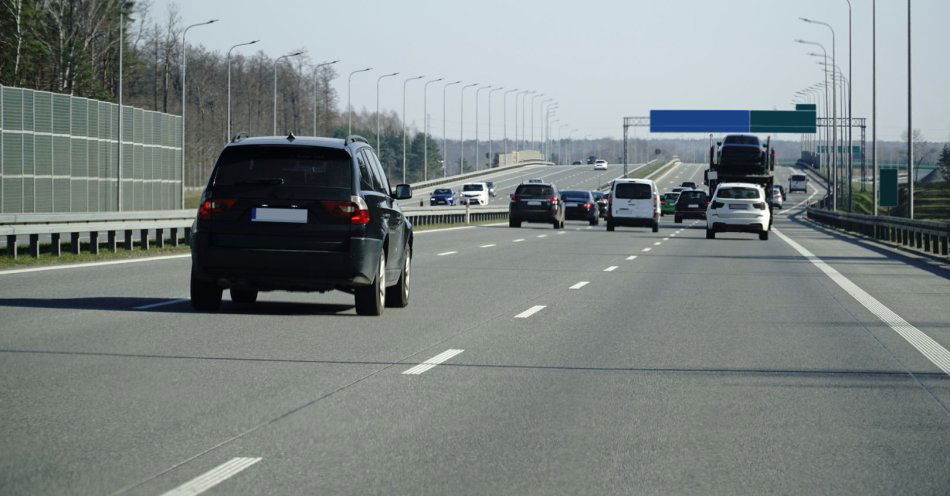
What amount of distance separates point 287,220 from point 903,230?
95.3 ft

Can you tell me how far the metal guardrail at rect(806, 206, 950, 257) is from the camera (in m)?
32.8

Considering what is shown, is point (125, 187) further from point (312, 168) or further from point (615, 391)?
point (615, 391)

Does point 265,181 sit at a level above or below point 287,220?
above

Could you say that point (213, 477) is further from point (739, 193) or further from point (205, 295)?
point (739, 193)

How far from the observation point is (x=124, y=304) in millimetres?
15602

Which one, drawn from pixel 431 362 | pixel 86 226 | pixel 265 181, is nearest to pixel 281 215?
pixel 265 181

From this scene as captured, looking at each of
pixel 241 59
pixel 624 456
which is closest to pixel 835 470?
A: pixel 624 456

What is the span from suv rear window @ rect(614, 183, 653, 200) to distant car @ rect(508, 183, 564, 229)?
3.44 metres

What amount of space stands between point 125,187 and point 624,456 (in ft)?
131

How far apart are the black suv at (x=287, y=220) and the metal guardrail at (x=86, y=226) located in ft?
33.8

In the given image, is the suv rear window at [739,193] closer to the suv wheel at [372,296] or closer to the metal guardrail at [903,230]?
the metal guardrail at [903,230]

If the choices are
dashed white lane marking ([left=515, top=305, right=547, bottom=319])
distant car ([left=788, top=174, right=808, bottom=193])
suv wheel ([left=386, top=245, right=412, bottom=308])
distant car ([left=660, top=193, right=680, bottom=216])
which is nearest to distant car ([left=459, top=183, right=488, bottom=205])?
distant car ([left=660, top=193, right=680, bottom=216])

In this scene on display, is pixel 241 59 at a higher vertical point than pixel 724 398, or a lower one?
higher

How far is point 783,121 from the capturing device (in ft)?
386
